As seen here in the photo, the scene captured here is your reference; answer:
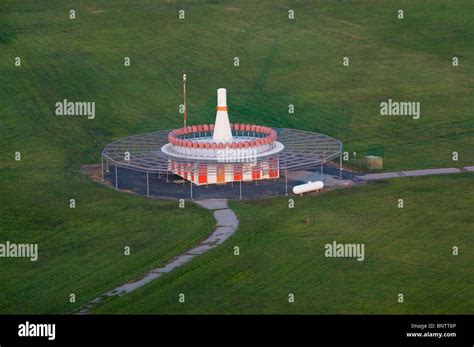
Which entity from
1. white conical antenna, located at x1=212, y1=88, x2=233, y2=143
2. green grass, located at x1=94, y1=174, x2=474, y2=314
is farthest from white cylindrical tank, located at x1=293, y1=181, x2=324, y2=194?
white conical antenna, located at x1=212, y1=88, x2=233, y2=143

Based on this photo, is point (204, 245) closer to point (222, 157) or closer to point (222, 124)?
point (222, 157)

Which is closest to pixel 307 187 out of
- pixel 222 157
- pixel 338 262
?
pixel 222 157

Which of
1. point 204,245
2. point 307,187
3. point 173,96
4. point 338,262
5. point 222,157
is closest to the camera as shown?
point 338,262

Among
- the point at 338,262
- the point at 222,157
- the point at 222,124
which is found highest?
the point at 222,124

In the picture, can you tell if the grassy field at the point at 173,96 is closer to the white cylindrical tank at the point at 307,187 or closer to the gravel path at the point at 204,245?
the gravel path at the point at 204,245

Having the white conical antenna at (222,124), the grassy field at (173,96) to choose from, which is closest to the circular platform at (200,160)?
the grassy field at (173,96)

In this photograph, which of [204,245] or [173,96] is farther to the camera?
[173,96]

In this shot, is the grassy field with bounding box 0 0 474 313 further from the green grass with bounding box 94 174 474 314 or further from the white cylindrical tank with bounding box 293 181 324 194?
the white cylindrical tank with bounding box 293 181 324 194
